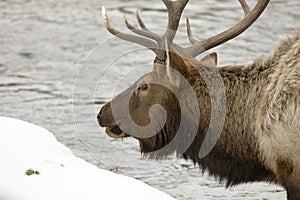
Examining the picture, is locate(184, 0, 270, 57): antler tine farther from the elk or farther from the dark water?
the dark water

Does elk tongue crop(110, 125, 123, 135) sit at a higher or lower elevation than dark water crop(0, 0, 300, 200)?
higher

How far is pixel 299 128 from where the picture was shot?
5.47 m

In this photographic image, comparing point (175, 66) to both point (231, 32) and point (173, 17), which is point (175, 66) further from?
point (231, 32)

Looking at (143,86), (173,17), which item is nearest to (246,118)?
(143,86)

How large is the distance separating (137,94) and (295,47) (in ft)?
3.76

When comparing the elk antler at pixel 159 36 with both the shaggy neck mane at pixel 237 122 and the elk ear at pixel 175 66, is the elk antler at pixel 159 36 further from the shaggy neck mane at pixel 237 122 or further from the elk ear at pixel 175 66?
the shaggy neck mane at pixel 237 122

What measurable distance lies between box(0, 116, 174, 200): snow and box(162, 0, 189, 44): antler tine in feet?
3.53

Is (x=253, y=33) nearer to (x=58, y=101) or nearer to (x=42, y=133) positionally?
(x=58, y=101)

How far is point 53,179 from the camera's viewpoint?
16.3ft

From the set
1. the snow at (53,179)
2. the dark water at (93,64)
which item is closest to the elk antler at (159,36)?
the snow at (53,179)

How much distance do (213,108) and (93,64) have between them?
4.66 m

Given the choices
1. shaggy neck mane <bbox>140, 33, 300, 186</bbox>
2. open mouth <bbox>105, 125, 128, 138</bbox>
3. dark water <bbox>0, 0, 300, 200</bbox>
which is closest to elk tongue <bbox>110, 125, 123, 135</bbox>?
open mouth <bbox>105, 125, 128, 138</bbox>

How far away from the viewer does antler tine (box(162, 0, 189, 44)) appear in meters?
5.95

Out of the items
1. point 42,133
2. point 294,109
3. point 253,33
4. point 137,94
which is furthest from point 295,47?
point 253,33
